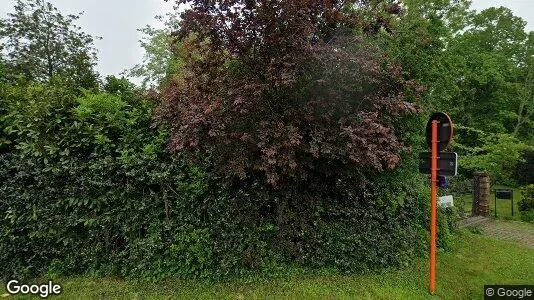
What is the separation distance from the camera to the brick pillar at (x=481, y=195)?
946 centimetres

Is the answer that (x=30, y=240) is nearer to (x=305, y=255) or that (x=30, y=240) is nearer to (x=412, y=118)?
(x=305, y=255)

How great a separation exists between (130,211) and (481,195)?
31.9 ft

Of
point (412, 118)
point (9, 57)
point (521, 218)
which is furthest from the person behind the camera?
point (9, 57)

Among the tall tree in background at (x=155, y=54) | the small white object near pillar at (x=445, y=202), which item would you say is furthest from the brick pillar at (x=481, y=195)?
the tall tree in background at (x=155, y=54)

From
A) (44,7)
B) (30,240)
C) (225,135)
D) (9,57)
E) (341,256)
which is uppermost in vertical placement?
(44,7)

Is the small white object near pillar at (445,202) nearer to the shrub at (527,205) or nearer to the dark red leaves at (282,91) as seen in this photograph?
the dark red leaves at (282,91)

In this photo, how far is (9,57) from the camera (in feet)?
41.8

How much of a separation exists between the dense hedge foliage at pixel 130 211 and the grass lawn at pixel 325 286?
182mm

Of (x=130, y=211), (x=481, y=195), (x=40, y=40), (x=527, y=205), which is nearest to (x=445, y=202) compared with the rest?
(x=481, y=195)

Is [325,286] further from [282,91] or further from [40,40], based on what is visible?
[40,40]

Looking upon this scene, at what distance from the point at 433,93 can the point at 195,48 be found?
3.91 m

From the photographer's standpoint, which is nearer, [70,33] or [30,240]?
[30,240]

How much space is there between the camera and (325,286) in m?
4.13

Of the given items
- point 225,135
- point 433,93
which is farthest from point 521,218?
point 225,135
